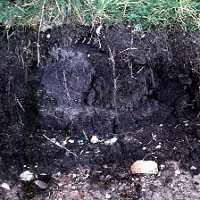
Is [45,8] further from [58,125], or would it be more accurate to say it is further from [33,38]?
[58,125]

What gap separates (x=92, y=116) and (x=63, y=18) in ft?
2.66

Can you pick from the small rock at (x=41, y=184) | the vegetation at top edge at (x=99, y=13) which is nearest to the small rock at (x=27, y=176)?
the small rock at (x=41, y=184)

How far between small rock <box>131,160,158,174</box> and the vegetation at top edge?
109cm

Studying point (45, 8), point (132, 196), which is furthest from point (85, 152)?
point (45, 8)

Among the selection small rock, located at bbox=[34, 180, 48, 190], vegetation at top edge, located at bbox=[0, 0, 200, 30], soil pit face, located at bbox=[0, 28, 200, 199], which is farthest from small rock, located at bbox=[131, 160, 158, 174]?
vegetation at top edge, located at bbox=[0, 0, 200, 30]

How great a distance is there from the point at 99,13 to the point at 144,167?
121 centimetres

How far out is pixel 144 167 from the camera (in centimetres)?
195

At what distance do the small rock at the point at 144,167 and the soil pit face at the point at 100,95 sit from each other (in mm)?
65

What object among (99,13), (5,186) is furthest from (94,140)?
(99,13)

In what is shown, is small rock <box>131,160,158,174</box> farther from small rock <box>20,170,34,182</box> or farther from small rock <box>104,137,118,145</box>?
small rock <box>20,170,34,182</box>

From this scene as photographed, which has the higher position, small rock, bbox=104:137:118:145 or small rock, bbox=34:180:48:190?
small rock, bbox=104:137:118:145

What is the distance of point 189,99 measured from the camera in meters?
2.35

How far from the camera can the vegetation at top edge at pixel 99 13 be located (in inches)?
88.2

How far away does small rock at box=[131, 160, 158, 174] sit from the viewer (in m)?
1.94
